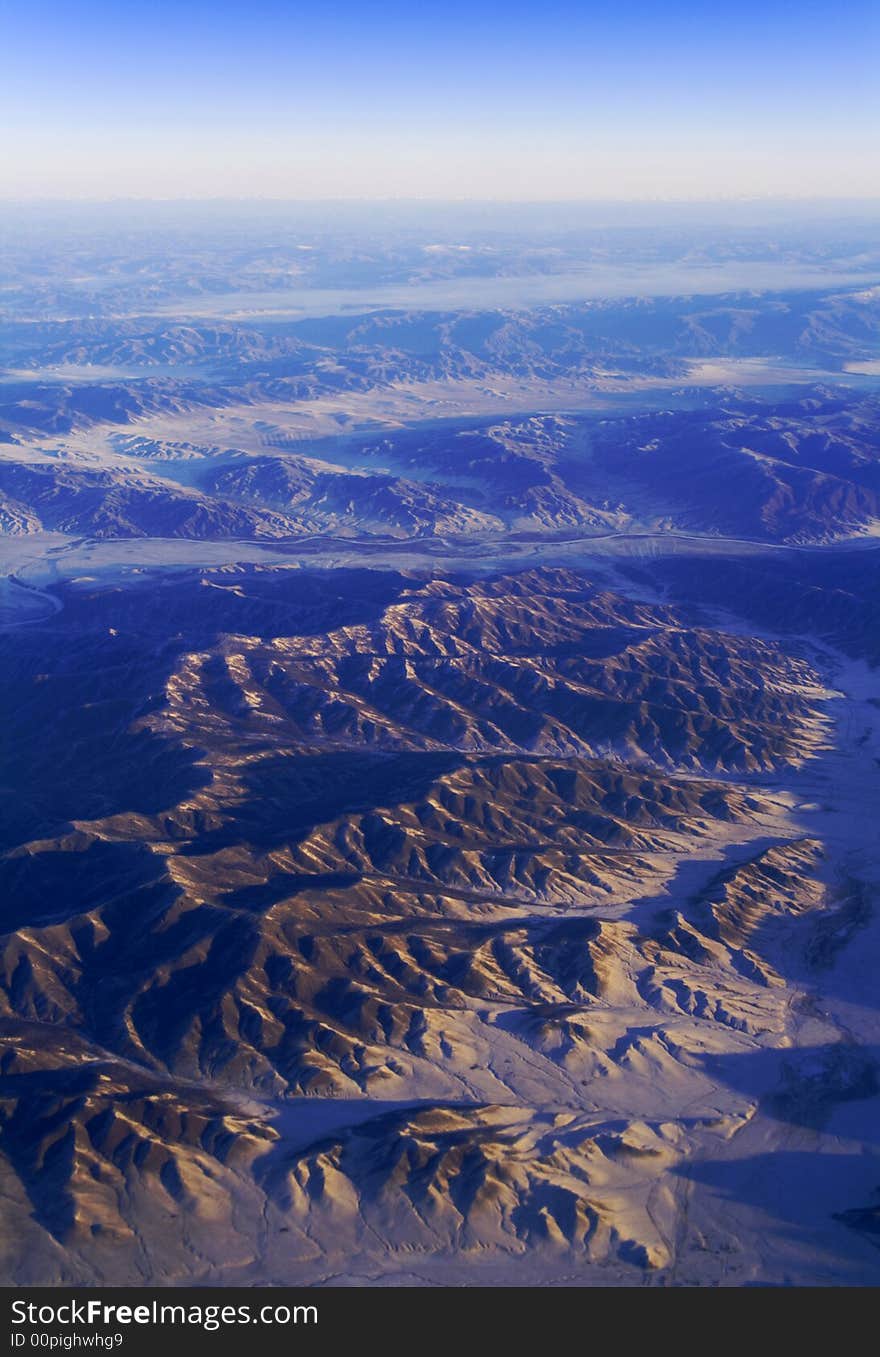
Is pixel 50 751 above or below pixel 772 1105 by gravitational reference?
above

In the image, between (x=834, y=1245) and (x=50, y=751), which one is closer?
(x=834, y=1245)

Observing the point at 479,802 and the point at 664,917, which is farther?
the point at 479,802

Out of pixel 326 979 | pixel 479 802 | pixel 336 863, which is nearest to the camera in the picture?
pixel 326 979

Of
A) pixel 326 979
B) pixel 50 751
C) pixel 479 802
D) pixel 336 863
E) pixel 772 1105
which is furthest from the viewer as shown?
pixel 50 751

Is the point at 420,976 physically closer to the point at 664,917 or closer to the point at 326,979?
the point at 326,979

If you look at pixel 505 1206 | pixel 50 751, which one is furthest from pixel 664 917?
pixel 50 751

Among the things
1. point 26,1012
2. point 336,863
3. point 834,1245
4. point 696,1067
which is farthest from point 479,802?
point 834,1245

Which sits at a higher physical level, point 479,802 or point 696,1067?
point 479,802

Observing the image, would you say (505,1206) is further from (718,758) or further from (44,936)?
(718,758)

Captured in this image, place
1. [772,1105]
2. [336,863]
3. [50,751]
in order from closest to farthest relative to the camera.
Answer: [772,1105]
[336,863]
[50,751]
